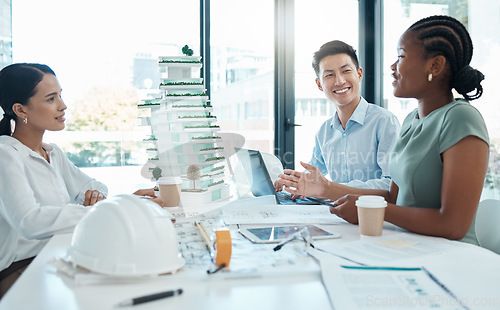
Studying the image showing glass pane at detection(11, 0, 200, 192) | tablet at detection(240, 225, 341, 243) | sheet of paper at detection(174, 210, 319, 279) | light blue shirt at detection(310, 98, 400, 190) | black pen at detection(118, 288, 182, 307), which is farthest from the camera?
glass pane at detection(11, 0, 200, 192)

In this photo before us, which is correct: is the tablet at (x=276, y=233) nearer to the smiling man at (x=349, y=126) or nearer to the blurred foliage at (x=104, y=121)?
the smiling man at (x=349, y=126)

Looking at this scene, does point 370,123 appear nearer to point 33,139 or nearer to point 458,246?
point 458,246

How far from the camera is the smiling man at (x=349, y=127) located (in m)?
2.25

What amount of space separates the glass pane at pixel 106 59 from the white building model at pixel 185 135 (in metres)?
1.24

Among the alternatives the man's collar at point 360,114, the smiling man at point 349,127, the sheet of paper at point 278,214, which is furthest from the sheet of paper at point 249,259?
the man's collar at point 360,114

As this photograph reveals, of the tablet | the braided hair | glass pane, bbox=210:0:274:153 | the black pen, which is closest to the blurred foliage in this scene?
glass pane, bbox=210:0:274:153

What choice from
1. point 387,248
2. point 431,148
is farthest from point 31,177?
point 431,148

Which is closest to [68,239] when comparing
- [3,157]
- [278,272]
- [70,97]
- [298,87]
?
[3,157]

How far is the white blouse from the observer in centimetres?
122

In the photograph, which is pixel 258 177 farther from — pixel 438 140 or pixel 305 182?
pixel 438 140

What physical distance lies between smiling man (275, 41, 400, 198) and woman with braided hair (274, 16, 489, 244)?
74cm

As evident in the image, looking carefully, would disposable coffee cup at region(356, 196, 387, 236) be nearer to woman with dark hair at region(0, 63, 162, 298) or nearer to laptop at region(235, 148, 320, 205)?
laptop at region(235, 148, 320, 205)

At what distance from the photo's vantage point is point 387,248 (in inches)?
40.4

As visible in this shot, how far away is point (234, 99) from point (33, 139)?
6.90 ft
